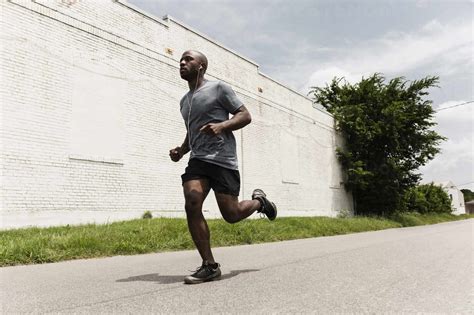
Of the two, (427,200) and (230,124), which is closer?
(230,124)

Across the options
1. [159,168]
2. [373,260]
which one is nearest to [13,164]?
[159,168]

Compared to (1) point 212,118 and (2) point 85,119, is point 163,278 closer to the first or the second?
(1) point 212,118

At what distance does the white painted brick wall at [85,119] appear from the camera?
9.21 metres

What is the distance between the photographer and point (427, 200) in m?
40.1

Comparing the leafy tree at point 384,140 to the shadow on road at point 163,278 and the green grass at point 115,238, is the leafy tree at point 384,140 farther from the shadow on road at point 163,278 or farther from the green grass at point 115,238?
the shadow on road at point 163,278

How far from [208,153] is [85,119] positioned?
23.7 feet

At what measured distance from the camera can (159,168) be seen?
12625mm

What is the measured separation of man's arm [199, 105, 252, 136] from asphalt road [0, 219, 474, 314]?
1291 mm

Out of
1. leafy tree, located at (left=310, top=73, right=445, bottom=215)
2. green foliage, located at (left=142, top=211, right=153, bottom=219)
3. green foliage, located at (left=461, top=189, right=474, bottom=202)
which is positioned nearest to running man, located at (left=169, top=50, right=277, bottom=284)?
green foliage, located at (left=142, top=211, right=153, bottom=219)

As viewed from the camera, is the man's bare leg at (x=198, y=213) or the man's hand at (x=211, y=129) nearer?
the man's hand at (x=211, y=129)

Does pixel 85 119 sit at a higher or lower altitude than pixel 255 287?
higher

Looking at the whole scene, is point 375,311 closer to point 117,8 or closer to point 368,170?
point 117,8

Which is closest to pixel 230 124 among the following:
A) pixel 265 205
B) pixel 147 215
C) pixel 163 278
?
pixel 265 205

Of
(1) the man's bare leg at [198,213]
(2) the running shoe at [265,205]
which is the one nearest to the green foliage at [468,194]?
(2) the running shoe at [265,205]
